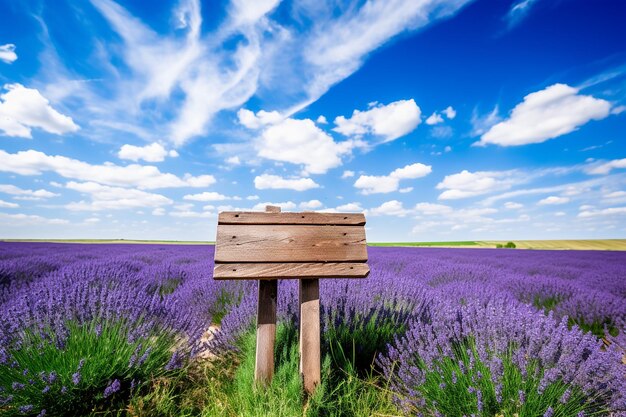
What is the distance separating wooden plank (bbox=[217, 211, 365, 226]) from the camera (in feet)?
5.64

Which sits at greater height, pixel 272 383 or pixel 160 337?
pixel 160 337

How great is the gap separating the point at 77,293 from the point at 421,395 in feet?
7.25

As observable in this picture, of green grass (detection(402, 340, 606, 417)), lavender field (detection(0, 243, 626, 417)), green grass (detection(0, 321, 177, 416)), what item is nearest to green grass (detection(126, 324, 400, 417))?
lavender field (detection(0, 243, 626, 417))

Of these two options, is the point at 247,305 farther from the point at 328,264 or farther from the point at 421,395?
the point at 421,395

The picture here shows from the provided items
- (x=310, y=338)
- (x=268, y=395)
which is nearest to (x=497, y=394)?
(x=310, y=338)

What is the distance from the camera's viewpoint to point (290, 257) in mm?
1714

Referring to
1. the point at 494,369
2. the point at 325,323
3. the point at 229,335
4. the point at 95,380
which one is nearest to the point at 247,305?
the point at 229,335

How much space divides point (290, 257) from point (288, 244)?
65 mm

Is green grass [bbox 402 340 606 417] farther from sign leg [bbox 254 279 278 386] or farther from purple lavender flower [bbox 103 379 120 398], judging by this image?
purple lavender flower [bbox 103 379 120 398]

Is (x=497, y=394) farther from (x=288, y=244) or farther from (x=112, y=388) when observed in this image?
(x=112, y=388)

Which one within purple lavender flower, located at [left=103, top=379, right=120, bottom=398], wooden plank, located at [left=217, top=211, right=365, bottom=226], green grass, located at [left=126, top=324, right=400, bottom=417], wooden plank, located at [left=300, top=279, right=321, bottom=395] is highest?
wooden plank, located at [left=217, top=211, right=365, bottom=226]

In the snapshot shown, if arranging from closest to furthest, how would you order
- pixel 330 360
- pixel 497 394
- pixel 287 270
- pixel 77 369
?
pixel 497 394, pixel 77 369, pixel 287 270, pixel 330 360

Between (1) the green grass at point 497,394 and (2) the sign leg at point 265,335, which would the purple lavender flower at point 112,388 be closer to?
(2) the sign leg at point 265,335

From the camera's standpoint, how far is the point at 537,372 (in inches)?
59.3
